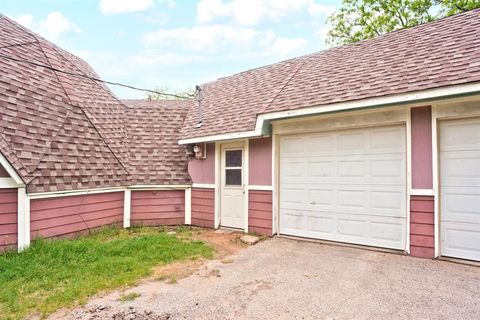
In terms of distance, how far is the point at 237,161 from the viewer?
290 inches

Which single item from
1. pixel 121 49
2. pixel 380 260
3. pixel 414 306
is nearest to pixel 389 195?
pixel 380 260

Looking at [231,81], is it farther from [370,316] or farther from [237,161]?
[370,316]

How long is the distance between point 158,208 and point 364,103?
564cm

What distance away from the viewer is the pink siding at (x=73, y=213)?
18.6 feet

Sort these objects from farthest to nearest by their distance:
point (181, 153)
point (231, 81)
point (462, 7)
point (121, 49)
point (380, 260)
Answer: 1. point (121, 49)
2. point (462, 7)
3. point (231, 81)
4. point (181, 153)
5. point (380, 260)

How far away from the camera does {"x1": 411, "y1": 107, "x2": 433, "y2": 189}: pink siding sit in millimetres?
4770

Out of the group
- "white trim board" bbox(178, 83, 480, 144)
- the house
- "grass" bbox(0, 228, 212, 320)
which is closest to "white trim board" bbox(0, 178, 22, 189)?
the house

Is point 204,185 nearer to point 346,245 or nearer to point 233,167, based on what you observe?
point 233,167

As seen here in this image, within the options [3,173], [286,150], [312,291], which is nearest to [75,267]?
[3,173]

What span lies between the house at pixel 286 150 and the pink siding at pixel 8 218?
2cm

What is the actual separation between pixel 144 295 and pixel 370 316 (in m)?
2.61

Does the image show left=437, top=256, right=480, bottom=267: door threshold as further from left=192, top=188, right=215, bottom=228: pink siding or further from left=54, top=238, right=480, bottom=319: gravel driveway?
left=192, top=188, right=215, bottom=228: pink siding

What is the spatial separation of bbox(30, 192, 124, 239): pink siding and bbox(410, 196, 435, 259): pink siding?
6445 millimetres

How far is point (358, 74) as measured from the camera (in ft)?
19.3
